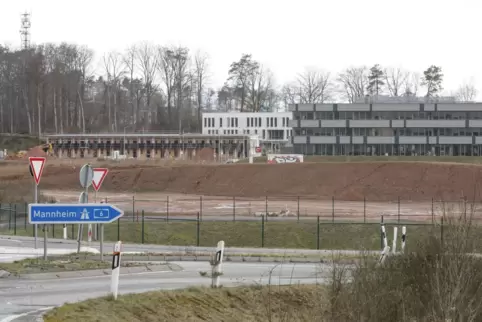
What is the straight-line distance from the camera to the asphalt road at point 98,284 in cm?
1407

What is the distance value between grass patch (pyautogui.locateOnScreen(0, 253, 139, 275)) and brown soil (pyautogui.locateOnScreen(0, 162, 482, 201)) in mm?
50678

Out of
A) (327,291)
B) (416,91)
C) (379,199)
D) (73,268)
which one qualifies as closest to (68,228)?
(73,268)

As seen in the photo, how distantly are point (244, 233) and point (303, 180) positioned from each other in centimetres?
3594

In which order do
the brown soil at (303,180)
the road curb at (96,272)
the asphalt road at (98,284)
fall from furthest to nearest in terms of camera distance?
the brown soil at (303,180) < the road curb at (96,272) < the asphalt road at (98,284)

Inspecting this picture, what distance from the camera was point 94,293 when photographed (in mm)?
15844

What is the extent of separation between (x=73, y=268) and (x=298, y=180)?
5812cm

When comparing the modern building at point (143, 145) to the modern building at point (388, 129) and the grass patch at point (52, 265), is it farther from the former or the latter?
the grass patch at point (52, 265)

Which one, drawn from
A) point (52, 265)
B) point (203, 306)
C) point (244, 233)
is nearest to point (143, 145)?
point (244, 233)

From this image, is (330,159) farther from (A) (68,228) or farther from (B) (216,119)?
(A) (68,228)

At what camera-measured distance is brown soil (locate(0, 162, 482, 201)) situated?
2798 inches

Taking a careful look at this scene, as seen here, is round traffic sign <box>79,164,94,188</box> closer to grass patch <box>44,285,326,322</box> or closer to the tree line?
grass patch <box>44,285,326,322</box>

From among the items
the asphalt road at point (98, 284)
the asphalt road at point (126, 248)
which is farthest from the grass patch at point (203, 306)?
the asphalt road at point (126, 248)

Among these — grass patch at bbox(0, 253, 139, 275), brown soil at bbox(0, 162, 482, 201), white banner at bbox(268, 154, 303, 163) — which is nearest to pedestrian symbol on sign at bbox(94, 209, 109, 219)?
grass patch at bbox(0, 253, 139, 275)

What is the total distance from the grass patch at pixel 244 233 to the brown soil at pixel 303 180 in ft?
93.7
